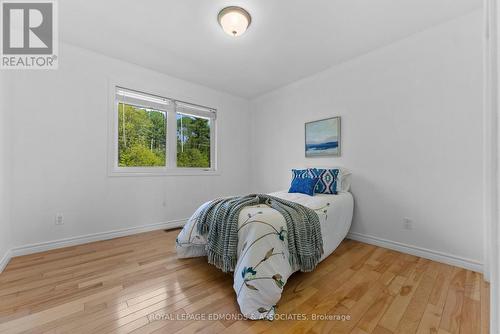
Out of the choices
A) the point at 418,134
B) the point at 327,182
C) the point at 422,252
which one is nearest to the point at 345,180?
the point at 327,182

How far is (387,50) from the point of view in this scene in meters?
2.46

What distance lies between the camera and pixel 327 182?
2.69 m

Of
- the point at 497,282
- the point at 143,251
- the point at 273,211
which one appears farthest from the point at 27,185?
the point at 497,282

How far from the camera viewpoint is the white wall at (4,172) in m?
1.95

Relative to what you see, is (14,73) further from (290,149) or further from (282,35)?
(290,149)

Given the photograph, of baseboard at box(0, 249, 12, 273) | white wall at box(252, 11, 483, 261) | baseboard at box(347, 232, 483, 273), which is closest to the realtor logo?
baseboard at box(0, 249, 12, 273)

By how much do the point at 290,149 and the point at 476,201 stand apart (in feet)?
7.37

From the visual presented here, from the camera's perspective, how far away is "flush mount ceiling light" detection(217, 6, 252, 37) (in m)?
1.88

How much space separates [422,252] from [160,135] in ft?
12.1

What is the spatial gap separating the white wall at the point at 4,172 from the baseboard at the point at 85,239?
0.14 m

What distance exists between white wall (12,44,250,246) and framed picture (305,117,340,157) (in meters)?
2.20

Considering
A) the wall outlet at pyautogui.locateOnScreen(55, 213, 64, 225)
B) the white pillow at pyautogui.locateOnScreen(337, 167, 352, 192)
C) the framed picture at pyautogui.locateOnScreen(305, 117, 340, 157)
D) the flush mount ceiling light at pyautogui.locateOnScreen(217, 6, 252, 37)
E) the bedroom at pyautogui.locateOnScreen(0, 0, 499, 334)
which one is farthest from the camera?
the framed picture at pyautogui.locateOnScreen(305, 117, 340, 157)

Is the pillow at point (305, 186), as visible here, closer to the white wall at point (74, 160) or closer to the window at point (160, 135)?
the window at point (160, 135)

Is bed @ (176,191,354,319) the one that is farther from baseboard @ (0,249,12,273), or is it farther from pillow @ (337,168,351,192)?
baseboard @ (0,249,12,273)
